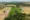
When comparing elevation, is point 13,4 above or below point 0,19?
above

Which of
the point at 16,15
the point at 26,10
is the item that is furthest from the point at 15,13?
the point at 26,10

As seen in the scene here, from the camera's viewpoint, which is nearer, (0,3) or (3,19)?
(3,19)

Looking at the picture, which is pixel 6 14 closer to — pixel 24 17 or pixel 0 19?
pixel 0 19

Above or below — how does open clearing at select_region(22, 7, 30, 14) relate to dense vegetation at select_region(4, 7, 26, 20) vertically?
above

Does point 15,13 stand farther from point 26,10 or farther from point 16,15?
point 26,10

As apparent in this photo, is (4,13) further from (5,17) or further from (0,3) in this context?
(0,3)

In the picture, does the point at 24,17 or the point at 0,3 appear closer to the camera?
the point at 24,17

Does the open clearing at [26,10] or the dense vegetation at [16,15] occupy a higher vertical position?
the open clearing at [26,10]

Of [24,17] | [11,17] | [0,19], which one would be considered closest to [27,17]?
[24,17]

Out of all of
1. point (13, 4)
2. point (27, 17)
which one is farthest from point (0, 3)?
point (27, 17)
